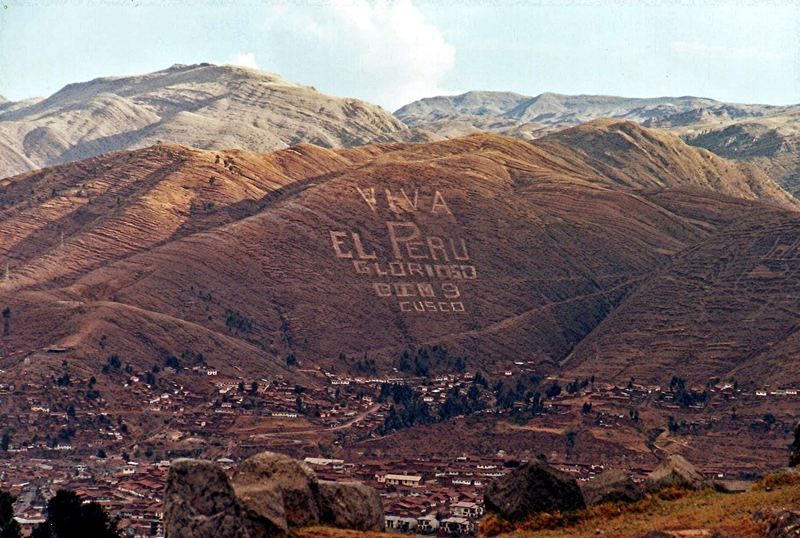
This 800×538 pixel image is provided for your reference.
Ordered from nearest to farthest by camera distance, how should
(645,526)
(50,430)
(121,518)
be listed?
(645,526) < (121,518) < (50,430)

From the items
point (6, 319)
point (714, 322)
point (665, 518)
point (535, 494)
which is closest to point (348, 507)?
point (535, 494)

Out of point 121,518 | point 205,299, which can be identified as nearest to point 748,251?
point 205,299

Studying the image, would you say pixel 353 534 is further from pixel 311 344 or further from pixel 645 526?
pixel 311 344

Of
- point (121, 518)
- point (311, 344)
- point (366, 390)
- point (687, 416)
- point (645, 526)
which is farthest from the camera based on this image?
point (311, 344)

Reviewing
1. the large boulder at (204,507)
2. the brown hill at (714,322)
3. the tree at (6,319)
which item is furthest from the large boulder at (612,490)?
the tree at (6,319)

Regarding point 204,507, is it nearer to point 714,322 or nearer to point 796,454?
point 796,454

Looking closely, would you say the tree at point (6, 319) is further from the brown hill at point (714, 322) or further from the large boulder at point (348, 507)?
the large boulder at point (348, 507)

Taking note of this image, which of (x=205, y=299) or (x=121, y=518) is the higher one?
(x=205, y=299)
